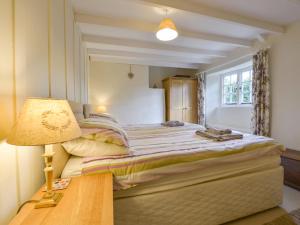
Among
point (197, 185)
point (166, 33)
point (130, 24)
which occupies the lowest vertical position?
point (197, 185)

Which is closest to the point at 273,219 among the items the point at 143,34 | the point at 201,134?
the point at 201,134

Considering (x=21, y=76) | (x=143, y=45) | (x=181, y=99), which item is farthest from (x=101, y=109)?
(x=21, y=76)

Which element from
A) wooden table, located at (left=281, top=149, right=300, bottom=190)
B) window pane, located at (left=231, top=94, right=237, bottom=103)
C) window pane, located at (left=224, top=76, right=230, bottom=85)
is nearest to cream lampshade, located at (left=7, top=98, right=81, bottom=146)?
wooden table, located at (left=281, top=149, right=300, bottom=190)

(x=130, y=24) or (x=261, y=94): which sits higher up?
(x=130, y=24)

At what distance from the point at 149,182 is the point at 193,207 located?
19.0 inches

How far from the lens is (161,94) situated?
5262 mm

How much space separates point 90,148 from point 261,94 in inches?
130

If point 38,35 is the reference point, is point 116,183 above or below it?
below

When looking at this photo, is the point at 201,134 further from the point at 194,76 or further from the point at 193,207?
the point at 194,76

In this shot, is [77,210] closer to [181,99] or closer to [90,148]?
[90,148]

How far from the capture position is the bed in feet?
4.10

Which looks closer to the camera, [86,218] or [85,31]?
[86,218]

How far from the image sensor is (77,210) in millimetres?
775

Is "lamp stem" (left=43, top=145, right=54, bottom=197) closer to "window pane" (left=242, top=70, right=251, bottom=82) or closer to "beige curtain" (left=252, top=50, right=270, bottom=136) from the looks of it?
"beige curtain" (left=252, top=50, right=270, bottom=136)
